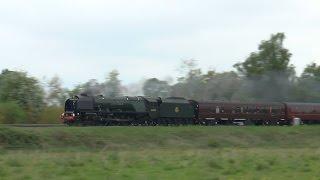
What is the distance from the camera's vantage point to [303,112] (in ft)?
222

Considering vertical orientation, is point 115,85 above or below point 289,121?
above

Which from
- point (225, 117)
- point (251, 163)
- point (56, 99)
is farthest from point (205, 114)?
point (251, 163)

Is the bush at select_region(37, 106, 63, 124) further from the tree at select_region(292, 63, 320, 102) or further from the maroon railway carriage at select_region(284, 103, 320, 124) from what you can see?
the tree at select_region(292, 63, 320, 102)

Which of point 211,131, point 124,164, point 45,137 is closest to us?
point 124,164

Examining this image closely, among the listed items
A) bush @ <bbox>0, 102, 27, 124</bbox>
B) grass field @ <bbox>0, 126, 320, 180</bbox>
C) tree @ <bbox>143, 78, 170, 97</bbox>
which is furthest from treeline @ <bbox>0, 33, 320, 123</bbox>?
grass field @ <bbox>0, 126, 320, 180</bbox>

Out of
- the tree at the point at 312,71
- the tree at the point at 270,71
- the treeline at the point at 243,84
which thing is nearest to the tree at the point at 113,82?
the treeline at the point at 243,84

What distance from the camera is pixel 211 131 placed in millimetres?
50312

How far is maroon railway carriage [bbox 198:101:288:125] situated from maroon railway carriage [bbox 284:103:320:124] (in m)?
0.70

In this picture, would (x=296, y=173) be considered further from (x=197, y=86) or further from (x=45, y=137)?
(x=197, y=86)

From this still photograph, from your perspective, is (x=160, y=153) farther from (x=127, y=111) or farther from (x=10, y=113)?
(x=10, y=113)

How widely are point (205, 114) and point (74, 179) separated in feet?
154

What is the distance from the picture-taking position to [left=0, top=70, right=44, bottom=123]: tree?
234ft

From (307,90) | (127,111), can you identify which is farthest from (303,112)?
(307,90)

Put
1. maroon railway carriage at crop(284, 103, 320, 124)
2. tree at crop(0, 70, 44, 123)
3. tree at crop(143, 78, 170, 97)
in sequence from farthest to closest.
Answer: tree at crop(143, 78, 170, 97)
tree at crop(0, 70, 44, 123)
maroon railway carriage at crop(284, 103, 320, 124)
